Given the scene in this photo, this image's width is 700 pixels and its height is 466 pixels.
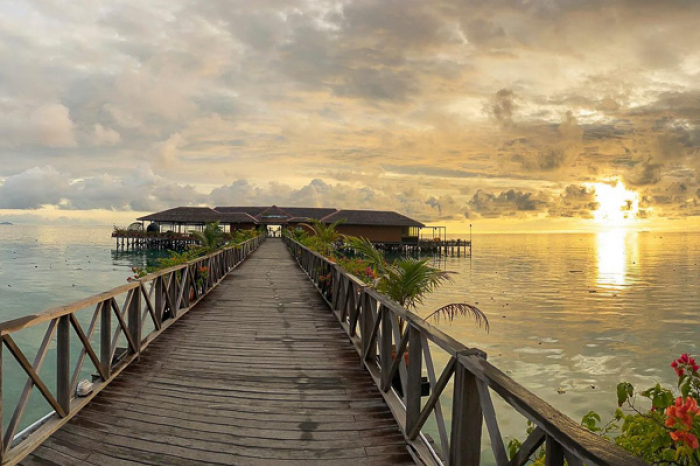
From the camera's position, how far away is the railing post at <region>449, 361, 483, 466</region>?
2611 millimetres

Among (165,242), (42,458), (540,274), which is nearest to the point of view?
(42,458)

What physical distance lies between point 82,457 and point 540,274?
4218 centimetres

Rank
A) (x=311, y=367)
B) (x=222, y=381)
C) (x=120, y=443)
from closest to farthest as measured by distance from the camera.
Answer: (x=120, y=443) → (x=222, y=381) → (x=311, y=367)

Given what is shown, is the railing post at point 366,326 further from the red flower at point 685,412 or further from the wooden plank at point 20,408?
the red flower at point 685,412

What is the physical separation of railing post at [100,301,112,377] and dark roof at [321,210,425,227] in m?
48.7

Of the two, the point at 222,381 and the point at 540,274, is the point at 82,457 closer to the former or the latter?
the point at 222,381

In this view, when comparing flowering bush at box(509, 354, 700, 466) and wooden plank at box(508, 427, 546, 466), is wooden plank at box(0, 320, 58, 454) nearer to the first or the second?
wooden plank at box(508, 427, 546, 466)

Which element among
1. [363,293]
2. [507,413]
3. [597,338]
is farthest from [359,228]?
[363,293]

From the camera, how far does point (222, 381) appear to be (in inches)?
197

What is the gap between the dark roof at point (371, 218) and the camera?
5517 cm

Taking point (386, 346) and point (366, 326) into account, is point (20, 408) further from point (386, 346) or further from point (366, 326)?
point (366, 326)

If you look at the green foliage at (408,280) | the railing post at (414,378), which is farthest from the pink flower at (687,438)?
the green foliage at (408,280)

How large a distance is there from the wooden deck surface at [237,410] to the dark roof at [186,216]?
49.8 meters

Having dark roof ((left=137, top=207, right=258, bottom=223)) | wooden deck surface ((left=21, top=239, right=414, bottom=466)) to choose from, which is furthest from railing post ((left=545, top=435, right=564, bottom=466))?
dark roof ((left=137, top=207, right=258, bottom=223))
